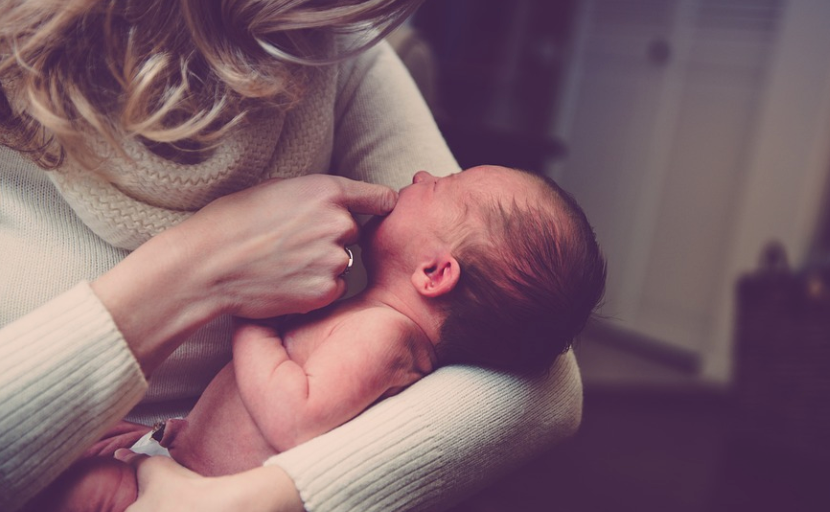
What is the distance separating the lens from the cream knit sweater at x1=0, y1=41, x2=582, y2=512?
63 cm

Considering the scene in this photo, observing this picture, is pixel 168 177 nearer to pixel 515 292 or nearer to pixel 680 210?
pixel 515 292

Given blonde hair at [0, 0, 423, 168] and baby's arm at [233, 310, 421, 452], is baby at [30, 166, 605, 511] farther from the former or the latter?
blonde hair at [0, 0, 423, 168]

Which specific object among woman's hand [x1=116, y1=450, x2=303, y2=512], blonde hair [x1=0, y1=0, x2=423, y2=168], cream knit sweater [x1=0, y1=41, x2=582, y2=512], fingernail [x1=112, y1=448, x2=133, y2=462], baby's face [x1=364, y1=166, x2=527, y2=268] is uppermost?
blonde hair [x1=0, y1=0, x2=423, y2=168]

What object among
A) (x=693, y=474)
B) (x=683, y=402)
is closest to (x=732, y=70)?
(x=683, y=402)

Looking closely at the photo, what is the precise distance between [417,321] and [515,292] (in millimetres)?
126

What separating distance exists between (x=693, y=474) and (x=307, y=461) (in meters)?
1.86

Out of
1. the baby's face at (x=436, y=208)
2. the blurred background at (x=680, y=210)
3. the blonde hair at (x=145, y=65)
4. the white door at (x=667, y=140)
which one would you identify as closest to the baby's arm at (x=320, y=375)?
the baby's face at (x=436, y=208)

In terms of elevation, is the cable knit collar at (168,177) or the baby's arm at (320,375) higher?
the cable knit collar at (168,177)

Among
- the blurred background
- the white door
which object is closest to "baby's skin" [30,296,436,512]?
the blurred background

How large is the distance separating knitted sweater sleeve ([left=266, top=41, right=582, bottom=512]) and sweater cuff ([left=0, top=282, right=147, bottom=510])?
17 centimetres

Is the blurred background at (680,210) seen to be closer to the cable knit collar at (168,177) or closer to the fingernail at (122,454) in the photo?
the cable knit collar at (168,177)

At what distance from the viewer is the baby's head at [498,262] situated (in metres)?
0.83

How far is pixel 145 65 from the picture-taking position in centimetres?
70

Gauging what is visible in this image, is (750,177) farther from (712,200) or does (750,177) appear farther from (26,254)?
(26,254)
